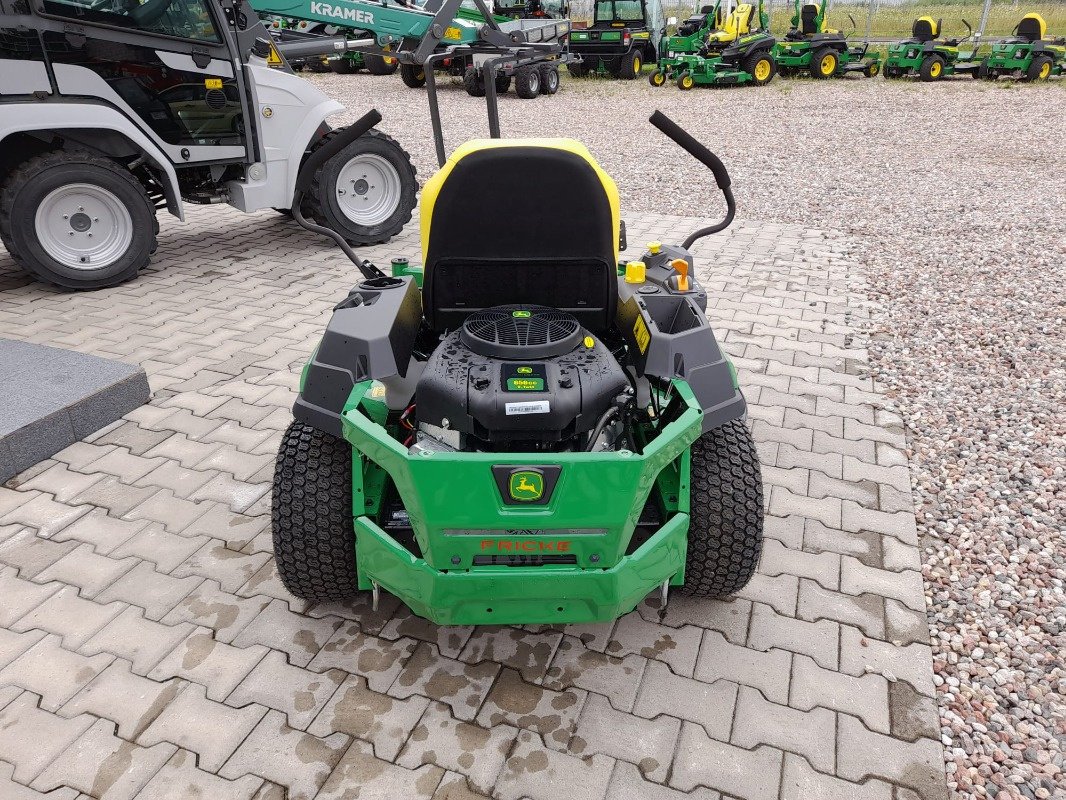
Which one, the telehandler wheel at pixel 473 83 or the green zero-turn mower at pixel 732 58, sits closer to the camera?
the telehandler wheel at pixel 473 83

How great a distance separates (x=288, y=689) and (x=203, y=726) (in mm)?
228

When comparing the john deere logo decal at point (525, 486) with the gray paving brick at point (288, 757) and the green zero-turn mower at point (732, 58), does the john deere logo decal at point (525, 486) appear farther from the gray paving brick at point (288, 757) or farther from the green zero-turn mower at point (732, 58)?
the green zero-turn mower at point (732, 58)

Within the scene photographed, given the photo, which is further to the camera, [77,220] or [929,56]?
[929,56]

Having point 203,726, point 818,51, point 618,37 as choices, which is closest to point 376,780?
point 203,726

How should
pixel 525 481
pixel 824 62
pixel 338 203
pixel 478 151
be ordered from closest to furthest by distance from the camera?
pixel 525 481
pixel 478 151
pixel 338 203
pixel 824 62

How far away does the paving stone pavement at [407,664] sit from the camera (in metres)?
2.00

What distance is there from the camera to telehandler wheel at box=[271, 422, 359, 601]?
91.0 inches

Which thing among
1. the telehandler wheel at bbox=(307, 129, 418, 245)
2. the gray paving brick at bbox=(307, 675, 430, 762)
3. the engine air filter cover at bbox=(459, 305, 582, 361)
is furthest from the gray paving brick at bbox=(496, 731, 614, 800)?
the telehandler wheel at bbox=(307, 129, 418, 245)

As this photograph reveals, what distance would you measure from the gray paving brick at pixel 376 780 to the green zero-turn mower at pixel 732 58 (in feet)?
52.2

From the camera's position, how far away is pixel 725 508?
2328 mm

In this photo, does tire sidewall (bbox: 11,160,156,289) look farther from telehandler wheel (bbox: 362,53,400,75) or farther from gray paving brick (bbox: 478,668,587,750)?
telehandler wheel (bbox: 362,53,400,75)

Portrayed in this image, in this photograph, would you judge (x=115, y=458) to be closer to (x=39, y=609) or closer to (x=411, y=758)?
(x=39, y=609)

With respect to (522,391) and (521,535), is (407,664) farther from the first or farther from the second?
(522,391)

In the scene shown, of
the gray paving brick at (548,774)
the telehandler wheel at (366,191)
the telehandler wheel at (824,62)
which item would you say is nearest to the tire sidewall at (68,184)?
the telehandler wheel at (366,191)
